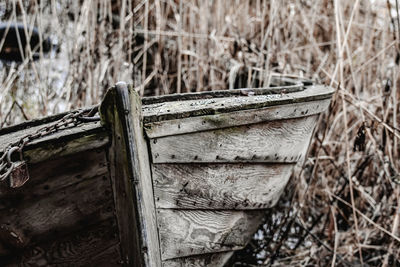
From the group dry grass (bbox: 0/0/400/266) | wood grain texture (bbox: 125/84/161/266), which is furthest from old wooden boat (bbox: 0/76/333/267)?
dry grass (bbox: 0/0/400/266)

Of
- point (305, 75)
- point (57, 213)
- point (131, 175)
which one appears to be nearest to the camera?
point (131, 175)

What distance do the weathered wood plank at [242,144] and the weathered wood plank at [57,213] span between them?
8.1 inches

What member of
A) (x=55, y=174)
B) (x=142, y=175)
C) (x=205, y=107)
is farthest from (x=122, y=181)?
(x=205, y=107)

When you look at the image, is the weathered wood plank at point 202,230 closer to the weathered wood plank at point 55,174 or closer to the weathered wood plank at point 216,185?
the weathered wood plank at point 216,185

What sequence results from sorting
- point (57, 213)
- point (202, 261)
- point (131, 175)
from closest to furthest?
point (131, 175)
point (57, 213)
point (202, 261)

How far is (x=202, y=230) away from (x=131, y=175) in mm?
433

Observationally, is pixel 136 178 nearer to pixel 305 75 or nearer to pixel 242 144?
pixel 242 144

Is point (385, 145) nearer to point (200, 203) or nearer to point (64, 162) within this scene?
point (200, 203)

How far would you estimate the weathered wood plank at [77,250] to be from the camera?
1262mm

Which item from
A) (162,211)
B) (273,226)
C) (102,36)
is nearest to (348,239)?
(273,226)

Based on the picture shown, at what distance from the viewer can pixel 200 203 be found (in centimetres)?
135

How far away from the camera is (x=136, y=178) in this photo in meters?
1.09

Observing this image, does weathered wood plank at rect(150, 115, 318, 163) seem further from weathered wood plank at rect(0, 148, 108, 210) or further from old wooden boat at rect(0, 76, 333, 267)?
weathered wood plank at rect(0, 148, 108, 210)

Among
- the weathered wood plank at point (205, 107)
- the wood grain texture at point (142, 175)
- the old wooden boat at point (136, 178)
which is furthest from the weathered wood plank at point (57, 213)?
the weathered wood plank at point (205, 107)
